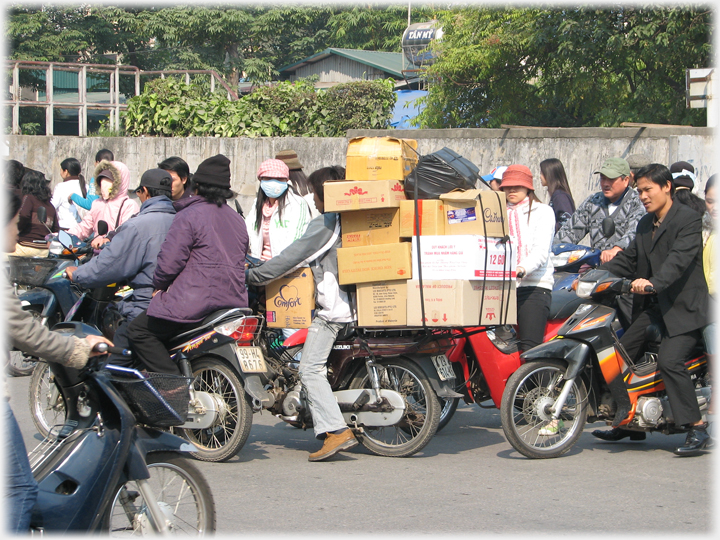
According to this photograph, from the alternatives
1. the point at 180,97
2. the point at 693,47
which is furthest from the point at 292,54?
the point at 693,47

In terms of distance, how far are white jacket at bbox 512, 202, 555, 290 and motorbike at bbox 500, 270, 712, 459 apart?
344 millimetres

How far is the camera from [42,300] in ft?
25.8

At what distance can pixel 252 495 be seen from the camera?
4895mm

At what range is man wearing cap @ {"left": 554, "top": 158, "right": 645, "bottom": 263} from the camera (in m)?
6.99

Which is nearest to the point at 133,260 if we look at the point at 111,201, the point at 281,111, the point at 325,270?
the point at 325,270

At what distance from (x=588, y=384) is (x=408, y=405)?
49.6 inches

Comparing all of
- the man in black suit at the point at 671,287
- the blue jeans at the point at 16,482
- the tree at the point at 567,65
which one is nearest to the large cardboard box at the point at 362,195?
the man in black suit at the point at 671,287

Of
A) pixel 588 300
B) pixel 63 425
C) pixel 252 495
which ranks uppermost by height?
pixel 588 300

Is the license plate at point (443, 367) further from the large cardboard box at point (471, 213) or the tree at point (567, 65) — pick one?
the tree at point (567, 65)

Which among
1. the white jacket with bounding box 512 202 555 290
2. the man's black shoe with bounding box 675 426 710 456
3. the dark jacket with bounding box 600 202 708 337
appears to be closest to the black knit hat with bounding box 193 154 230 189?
the white jacket with bounding box 512 202 555 290

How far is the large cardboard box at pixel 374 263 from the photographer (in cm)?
547

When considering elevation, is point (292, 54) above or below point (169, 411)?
above

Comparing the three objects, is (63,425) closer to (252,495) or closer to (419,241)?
(252,495)

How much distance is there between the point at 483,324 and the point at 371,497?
1341mm
